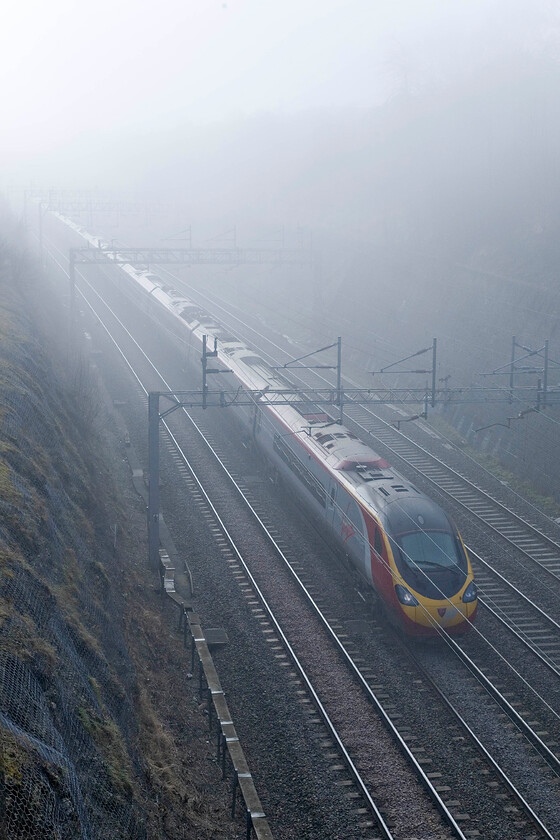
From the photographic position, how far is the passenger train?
14.5 m

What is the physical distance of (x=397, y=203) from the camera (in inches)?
1841

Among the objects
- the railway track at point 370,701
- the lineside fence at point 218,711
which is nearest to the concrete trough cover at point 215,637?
the lineside fence at point 218,711

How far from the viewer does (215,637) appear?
14.9 meters

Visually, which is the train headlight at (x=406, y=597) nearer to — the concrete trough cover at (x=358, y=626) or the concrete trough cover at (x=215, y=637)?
the concrete trough cover at (x=358, y=626)

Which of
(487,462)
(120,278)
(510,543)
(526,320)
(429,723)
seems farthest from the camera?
(120,278)

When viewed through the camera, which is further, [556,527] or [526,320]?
[526,320]

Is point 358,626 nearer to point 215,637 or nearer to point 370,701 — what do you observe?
point 370,701

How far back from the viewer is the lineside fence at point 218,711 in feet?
34.4

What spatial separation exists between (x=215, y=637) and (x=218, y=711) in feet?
7.52

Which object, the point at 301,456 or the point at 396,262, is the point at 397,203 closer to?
the point at 396,262

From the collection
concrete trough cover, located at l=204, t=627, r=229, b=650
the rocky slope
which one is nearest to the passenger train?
concrete trough cover, located at l=204, t=627, r=229, b=650

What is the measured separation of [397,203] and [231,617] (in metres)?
35.4

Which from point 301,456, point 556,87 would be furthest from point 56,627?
point 556,87

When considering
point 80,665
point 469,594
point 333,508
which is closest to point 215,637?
point 333,508
